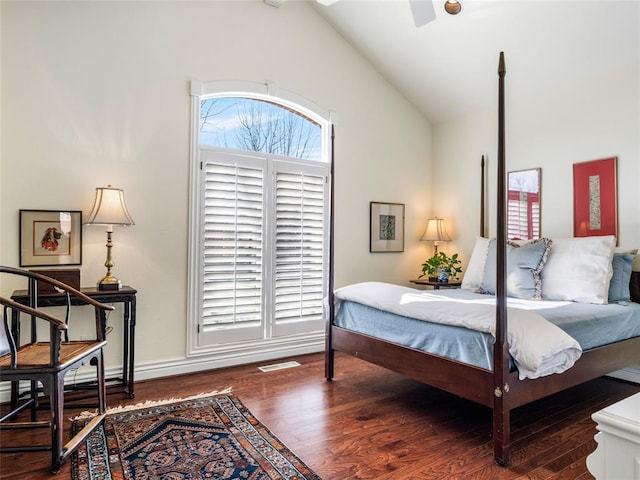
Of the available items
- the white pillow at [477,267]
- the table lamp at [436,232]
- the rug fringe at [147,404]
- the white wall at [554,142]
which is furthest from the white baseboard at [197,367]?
the table lamp at [436,232]

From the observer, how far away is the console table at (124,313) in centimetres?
290

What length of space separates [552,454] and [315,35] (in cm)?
414

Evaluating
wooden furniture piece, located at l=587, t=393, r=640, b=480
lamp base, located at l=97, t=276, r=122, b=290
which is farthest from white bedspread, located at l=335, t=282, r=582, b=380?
lamp base, located at l=97, t=276, r=122, b=290

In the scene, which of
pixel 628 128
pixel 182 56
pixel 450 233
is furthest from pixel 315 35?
pixel 628 128

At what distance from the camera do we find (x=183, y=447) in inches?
91.1

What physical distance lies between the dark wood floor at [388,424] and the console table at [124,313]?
12 centimetres

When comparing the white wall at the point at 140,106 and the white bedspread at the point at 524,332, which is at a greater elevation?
the white wall at the point at 140,106

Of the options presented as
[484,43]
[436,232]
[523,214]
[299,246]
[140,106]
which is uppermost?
[484,43]

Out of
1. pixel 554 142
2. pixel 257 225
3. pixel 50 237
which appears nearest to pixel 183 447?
pixel 50 237

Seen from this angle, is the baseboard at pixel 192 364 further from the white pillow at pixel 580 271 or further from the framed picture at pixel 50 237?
the white pillow at pixel 580 271

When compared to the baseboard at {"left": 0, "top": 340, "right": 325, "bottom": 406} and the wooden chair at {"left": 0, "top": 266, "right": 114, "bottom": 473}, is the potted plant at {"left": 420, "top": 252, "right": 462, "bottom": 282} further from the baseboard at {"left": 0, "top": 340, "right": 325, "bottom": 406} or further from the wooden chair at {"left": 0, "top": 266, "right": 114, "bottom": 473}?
the wooden chair at {"left": 0, "top": 266, "right": 114, "bottom": 473}

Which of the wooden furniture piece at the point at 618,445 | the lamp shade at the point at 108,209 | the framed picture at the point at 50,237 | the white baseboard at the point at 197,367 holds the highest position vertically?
the lamp shade at the point at 108,209

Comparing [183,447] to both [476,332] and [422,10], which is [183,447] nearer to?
[476,332]

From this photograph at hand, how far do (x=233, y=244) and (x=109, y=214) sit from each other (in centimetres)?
110
